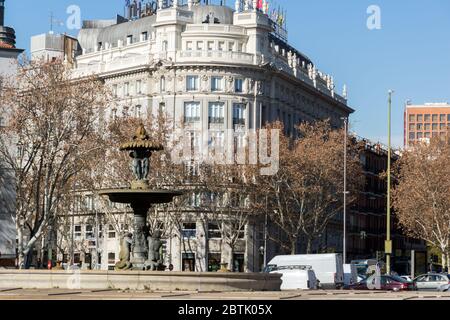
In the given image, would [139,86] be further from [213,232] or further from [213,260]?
[213,260]

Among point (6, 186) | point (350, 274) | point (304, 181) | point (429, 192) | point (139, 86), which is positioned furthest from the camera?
point (139, 86)

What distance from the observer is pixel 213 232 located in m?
104

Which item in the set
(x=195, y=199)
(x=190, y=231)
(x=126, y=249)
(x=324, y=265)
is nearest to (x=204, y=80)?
(x=190, y=231)

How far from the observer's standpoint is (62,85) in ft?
219

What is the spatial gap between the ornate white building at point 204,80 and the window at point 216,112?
39mm

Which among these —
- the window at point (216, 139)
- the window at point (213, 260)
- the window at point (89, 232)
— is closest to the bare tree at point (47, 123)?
the window at point (216, 139)

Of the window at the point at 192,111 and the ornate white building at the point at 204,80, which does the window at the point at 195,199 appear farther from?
the window at the point at 192,111

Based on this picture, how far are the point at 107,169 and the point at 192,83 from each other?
2565 centimetres

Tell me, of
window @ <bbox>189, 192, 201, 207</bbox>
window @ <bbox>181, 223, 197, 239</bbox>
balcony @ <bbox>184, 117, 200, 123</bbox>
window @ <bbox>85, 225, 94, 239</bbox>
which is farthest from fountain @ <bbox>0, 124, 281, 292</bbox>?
window @ <bbox>85, 225, 94, 239</bbox>
